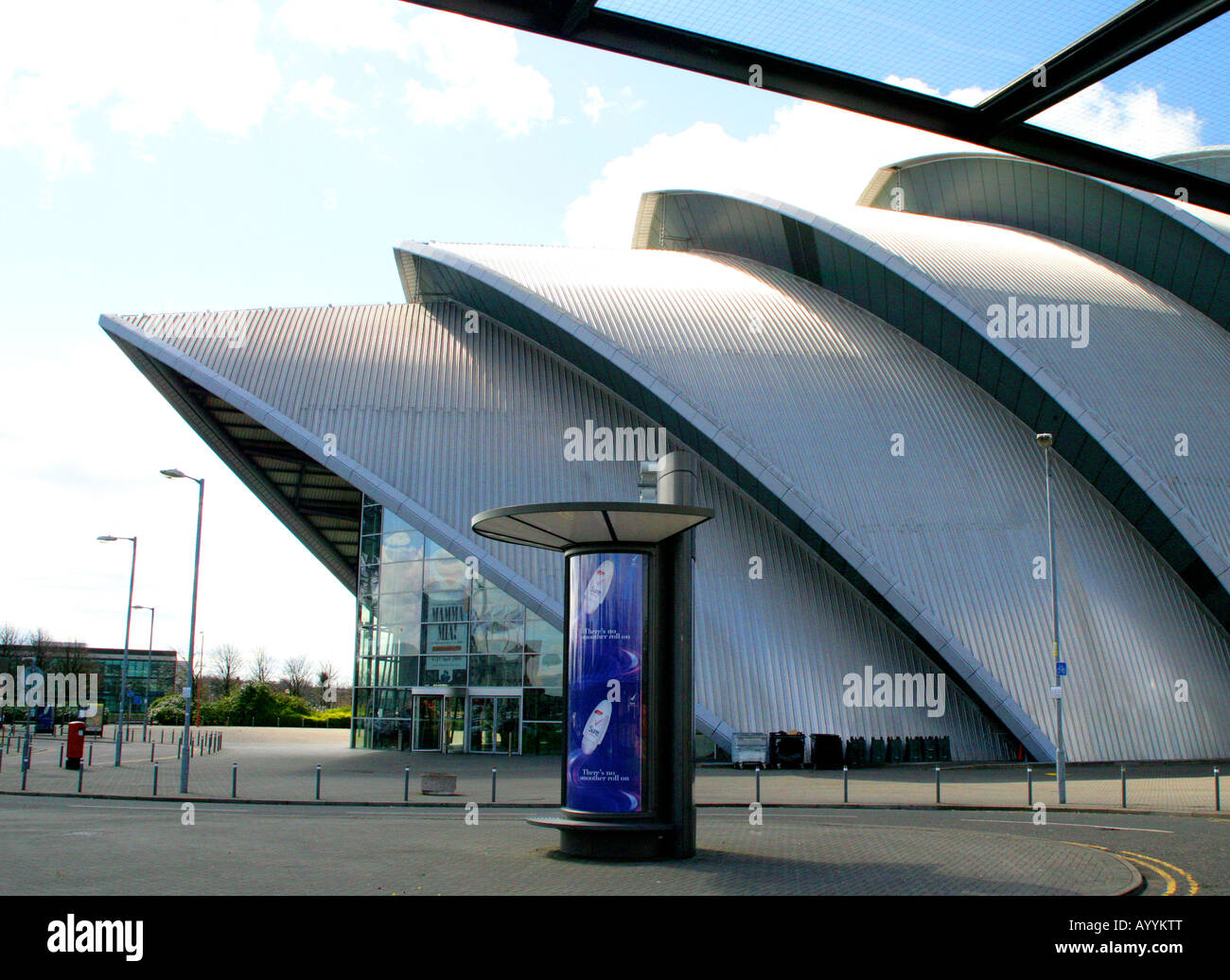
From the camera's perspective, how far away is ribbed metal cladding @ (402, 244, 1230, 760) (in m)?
29.5

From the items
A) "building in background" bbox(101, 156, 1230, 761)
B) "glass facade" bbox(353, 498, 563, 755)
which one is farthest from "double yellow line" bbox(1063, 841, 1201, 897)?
"glass facade" bbox(353, 498, 563, 755)

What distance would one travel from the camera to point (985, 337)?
32.3 m

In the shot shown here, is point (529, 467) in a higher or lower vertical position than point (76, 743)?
higher

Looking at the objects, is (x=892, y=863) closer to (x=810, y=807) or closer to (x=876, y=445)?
(x=810, y=807)

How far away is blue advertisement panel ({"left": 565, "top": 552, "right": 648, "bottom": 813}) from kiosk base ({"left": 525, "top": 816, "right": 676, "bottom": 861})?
9.6 inches

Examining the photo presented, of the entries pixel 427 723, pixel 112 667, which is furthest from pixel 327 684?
pixel 427 723

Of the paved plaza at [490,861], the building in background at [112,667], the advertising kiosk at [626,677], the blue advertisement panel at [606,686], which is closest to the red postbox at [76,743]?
the paved plaza at [490,861]

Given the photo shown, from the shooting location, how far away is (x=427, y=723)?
35.4m

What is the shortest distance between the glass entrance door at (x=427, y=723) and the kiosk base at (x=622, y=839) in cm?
2277

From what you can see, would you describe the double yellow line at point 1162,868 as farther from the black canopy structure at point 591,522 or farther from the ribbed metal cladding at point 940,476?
the ribbed metal cladding at point 940,476

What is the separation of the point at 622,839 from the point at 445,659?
2288cm

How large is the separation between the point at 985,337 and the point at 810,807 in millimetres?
16948

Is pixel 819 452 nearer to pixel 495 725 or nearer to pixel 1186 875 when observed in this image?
pixel 495 725
